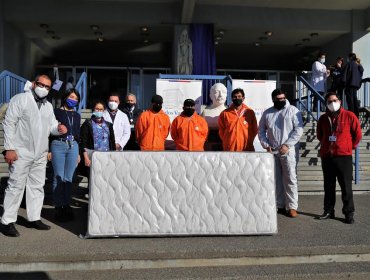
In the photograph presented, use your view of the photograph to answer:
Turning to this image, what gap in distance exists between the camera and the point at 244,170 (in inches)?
171

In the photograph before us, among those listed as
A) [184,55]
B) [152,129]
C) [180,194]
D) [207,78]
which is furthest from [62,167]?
[184,55]

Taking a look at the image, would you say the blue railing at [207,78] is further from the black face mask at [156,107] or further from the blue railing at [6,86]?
the blue railing at [6,86]

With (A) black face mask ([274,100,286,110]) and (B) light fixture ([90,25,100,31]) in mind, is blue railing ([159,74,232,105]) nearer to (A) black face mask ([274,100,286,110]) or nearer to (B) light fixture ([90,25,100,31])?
(A) black face mask ([274,100,286,110])

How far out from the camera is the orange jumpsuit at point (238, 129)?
17.6 ft

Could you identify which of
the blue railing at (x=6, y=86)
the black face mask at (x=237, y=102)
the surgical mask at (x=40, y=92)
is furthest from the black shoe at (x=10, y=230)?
the blue railing at (x=6, y=86)

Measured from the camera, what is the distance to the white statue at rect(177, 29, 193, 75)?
13.8 metres

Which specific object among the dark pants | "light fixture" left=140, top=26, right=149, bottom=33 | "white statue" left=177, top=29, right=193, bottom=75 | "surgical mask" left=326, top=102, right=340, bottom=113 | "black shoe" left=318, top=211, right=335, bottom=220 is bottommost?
"black shoe" left=318, top=211, right=335, bottom=220

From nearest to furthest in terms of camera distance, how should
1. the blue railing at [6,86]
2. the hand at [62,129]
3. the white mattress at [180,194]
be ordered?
the white mattress at [180,194], the hand at [62,129], the blue railing at [6,86]

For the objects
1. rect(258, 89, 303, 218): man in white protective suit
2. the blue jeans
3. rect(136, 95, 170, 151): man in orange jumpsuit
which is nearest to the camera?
the blue jeans

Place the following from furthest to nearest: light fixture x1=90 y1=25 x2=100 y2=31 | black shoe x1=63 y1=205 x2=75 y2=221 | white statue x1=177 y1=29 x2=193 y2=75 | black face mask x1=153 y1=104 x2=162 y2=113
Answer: light fixture x1=90 y1=25 x2=100 y2=31
white statue x1=177 y1=29 x2=193 y2=75
black face mask x1=153 y1=104 x2=162 y2=113
black shoe x1=63 y1=205 x2=75 y2=221

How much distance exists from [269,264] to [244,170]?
1.04 m

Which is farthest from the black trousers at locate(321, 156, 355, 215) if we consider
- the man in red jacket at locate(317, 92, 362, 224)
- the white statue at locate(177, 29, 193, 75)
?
the white statue at locate(177, 29, 193, 75)

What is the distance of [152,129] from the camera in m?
5.43

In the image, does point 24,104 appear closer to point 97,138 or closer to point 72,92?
point 72,92
